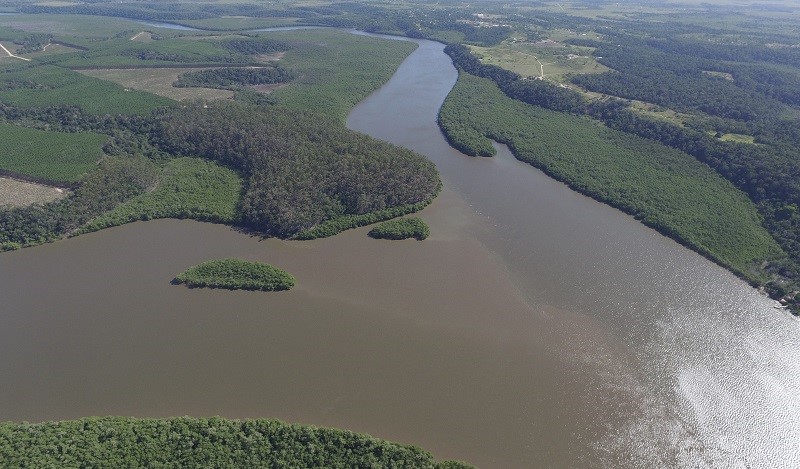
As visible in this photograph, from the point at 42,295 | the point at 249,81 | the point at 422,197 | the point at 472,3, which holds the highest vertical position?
the point at 472,3

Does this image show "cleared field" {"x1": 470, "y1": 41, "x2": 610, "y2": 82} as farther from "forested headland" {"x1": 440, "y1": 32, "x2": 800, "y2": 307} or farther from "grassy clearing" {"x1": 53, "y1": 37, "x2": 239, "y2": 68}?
"grassy clearing" {"x1": 53, "y1": 37, "x2": 239, "y2": 68}

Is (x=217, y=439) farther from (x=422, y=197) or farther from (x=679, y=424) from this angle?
(x=422, y=197)

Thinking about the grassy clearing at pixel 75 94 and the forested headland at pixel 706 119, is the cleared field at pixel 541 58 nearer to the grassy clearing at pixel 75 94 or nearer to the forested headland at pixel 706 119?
the forested headland at pixel 706 119

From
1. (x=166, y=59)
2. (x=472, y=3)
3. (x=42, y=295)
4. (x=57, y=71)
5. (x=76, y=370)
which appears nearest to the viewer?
(x=76, y=370)

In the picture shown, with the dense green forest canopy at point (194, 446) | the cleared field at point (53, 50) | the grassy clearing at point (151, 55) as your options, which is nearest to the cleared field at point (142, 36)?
the grassy clearing at point (151, 55)

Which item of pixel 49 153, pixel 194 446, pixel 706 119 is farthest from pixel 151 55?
pixel 706 119

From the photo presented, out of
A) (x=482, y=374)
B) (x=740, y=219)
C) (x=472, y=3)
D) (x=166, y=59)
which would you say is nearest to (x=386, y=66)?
(x=166, y=59)

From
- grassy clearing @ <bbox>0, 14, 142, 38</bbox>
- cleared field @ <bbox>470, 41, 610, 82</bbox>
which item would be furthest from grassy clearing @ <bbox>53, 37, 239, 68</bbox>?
cleared field @ <bbox>470, 41, 610, 82</bbox>
